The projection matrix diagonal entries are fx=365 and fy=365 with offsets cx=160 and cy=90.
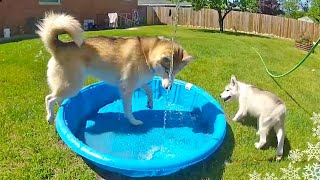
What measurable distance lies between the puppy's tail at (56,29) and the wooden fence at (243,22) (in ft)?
80.3

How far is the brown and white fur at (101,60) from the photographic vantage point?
198 inches

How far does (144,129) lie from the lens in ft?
18.8

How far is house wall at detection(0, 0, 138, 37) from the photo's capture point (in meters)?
20.4

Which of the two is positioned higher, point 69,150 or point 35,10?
point 35,10

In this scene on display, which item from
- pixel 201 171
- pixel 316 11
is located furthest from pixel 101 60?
pixel 316 11

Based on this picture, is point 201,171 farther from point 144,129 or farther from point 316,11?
point 316,11

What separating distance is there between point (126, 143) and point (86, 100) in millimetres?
1435

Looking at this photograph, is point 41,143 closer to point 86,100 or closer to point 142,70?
point 86,100

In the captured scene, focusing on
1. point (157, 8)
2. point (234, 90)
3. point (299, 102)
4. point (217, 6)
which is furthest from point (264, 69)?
point (157, 8)

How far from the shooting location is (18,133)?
534 centimetres

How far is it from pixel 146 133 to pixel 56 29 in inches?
79.4

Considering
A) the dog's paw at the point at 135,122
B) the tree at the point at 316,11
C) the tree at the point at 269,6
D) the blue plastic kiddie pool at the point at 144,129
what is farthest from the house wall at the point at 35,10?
the tree at the point at 269,6

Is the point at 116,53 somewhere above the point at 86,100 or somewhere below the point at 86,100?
above

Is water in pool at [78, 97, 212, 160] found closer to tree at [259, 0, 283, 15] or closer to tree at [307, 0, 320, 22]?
tree at [307, 0, 320, 22]
